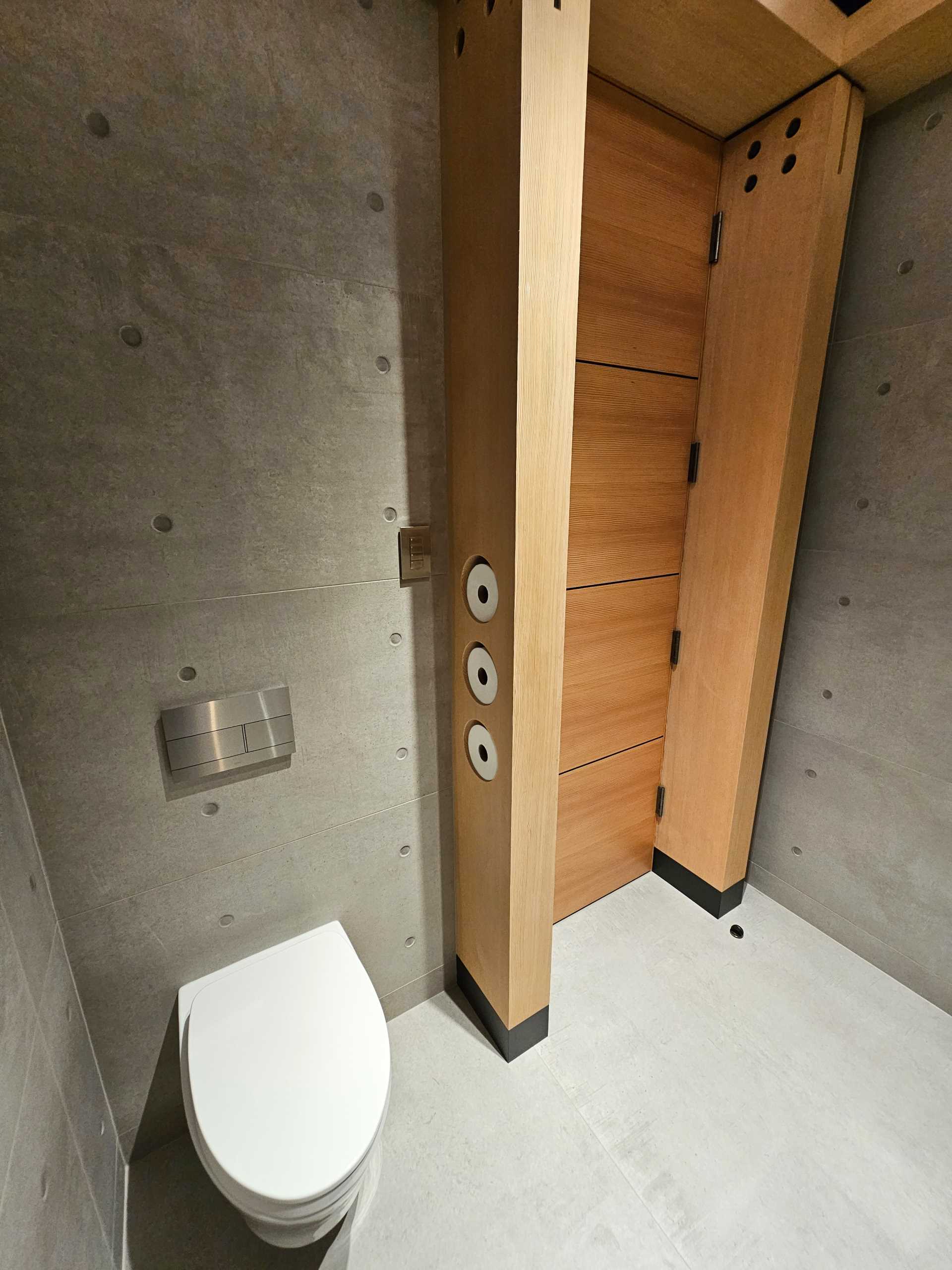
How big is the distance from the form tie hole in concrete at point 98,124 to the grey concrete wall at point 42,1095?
3.10ft

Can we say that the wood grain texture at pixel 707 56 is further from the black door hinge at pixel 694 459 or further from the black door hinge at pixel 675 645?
the black door hinge at pixel 675 645

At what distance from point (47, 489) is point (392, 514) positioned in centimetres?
60

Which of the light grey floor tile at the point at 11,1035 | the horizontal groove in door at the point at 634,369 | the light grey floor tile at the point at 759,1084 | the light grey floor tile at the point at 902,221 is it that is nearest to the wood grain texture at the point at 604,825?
the light grey floor tile at the point at 759,1084

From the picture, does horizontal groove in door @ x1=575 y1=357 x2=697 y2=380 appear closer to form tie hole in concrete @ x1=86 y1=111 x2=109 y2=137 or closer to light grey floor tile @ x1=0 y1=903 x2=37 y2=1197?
form tie hole in concrete @ x1=86 y1=111 x2=109 y2=137

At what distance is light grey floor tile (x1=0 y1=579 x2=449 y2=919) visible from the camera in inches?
36.5

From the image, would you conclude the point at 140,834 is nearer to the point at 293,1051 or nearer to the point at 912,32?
the point at 293,1051

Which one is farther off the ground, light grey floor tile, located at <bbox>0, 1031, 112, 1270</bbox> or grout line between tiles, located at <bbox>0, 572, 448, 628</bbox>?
grout line between tiles, located at <bbox>0, 572, 448, 628</bbox>

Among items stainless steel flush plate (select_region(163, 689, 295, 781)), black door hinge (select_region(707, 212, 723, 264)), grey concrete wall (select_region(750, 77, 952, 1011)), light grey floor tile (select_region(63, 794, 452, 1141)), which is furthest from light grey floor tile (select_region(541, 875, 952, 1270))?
black door hinge (select_region(707, 212, 723, 264))

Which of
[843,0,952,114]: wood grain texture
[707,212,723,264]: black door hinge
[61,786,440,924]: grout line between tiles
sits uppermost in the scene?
[843,0,952,114]: wood grain texture

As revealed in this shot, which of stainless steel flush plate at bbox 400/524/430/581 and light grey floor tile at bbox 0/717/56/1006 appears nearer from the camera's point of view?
light grey floor tile at bbox 0/717/56/1006

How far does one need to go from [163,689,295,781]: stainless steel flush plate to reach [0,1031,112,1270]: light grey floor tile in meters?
0.45

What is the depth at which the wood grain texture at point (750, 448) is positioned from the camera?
129 cm

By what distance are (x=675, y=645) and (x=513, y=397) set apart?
1.14 meters

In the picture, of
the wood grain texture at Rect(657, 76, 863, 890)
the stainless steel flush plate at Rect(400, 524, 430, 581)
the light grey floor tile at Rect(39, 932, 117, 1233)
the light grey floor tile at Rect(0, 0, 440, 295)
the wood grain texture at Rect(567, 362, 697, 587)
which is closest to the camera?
the light grey floor tile at Rect(0, 0, 440, 295)
